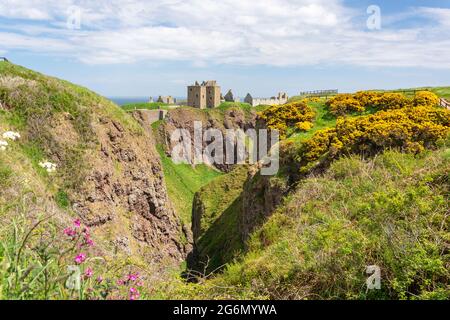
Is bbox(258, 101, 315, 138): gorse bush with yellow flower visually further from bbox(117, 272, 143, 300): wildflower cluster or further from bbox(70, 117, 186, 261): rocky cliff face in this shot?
bbox(117, 272, 143, 300): wildflower cluster

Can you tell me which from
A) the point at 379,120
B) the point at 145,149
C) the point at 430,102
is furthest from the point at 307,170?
the point at 145,149

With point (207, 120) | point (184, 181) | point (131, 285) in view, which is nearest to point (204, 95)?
point (207, 120)

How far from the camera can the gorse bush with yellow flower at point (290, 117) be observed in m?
21.6

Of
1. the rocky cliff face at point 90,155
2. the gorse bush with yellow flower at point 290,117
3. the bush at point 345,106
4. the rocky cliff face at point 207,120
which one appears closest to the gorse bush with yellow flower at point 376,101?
the bush at point 345,106

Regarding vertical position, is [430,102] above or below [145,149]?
above

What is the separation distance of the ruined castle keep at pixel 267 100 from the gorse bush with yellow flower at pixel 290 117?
3062 inches

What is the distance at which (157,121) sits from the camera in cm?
8350

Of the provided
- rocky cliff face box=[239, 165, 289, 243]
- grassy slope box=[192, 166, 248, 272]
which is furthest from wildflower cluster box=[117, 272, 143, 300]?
grassy slope box=[192, 166, 248, 272]

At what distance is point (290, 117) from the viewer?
22.6 metres
